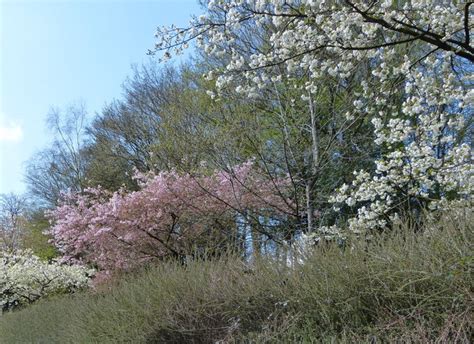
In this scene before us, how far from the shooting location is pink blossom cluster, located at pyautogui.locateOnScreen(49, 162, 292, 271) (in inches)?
358

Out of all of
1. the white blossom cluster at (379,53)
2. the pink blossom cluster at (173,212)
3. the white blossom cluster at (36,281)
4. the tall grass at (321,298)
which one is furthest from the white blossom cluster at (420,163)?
the white blossom cluster at (36,281)

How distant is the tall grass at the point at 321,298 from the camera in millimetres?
2920

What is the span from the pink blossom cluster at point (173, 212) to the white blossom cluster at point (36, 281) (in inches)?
170

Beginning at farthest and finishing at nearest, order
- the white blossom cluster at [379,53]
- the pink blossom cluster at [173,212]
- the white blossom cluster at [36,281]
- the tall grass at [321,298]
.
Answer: the white blossom cluster at [36,281]
the pink blossom cluster at [173,212]
the white blossom cluster at [379,53]
the tall grass at [321,298]

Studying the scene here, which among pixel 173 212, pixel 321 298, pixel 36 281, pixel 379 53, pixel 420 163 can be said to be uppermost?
pixel 379 53

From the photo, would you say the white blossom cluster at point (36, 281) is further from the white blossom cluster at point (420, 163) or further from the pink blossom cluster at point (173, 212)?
the white blossom cluster at point (420, 163)

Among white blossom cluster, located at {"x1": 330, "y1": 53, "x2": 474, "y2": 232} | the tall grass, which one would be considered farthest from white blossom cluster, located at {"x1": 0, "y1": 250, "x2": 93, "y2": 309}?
white blossom cluster, located at {"x1": 330, "y1": 53, "x2": 474, "y2": 232}

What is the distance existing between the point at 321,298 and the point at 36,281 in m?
14.2

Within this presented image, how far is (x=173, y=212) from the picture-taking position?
33.0 feet

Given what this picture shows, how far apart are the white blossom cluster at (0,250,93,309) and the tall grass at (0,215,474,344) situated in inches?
394

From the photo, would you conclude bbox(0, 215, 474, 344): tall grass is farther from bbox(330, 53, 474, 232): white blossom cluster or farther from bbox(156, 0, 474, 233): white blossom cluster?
bbox(330, 53, 474, 232): white blossom cluster

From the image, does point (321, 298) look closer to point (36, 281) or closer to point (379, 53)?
point (379, 53)

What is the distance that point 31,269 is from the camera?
51.1 ft

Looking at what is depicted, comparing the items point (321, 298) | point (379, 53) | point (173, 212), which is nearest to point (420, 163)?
point (379, 53)
